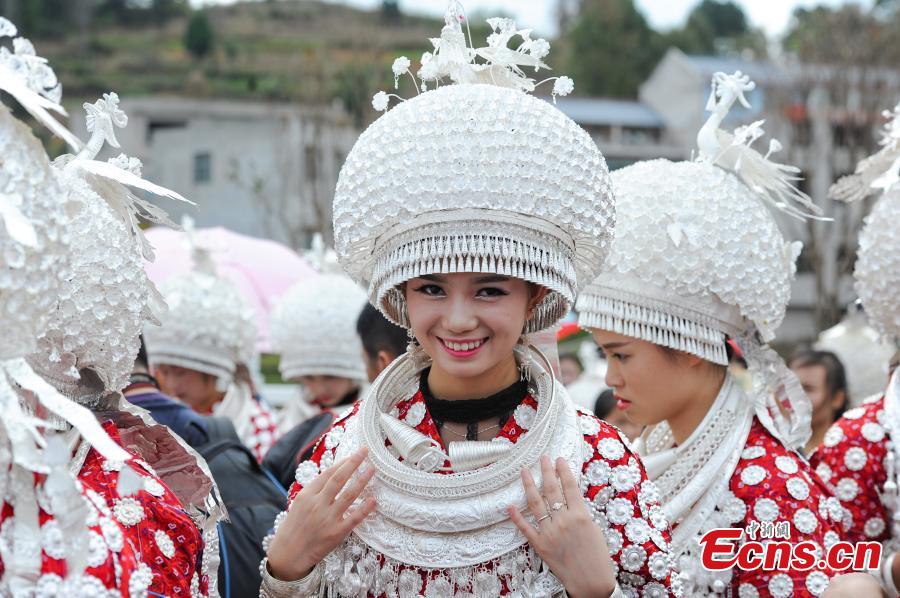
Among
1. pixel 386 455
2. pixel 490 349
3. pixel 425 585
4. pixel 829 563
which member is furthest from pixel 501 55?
pixel 829 563

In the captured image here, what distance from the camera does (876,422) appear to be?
3.59 m

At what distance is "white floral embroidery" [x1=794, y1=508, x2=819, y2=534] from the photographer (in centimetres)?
319

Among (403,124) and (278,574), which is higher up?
(403,124)

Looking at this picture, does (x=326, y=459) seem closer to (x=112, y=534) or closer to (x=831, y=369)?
(x=112, y=534)

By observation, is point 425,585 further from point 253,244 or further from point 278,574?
point 253,244

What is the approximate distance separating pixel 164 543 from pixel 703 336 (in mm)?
1712

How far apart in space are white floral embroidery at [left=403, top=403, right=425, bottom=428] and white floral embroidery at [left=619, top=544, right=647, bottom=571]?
57 centimetres

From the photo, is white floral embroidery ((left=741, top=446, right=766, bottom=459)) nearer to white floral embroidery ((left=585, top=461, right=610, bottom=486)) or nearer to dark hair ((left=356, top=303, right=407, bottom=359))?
white floral embroidery ((left=585, top=461, right=610, bottom=486))

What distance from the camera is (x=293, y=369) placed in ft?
20.5

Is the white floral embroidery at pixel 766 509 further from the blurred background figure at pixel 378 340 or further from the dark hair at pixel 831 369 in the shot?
the dark hair at pixel 831 369

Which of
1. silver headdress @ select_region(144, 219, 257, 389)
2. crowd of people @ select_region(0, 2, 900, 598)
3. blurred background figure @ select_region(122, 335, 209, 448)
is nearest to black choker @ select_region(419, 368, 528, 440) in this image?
crowd of people @ select_region(0, 2, 900, 598)

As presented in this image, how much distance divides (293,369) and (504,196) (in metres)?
3.91

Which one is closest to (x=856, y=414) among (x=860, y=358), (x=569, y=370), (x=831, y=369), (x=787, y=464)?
(x=787, y=464)

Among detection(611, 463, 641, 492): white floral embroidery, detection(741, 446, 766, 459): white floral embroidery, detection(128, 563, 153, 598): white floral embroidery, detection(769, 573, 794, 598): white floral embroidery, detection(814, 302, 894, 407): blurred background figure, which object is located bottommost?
detection(814, 302, 894, 407): blurred background figure
